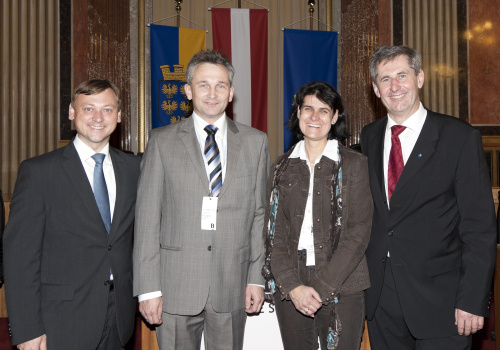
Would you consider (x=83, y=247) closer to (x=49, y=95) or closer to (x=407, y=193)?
(x=407, y=193)

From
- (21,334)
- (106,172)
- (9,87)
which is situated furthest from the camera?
(9,87)

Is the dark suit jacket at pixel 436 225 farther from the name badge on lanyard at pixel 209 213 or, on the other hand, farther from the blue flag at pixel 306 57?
the blue flag at pixel 306 57

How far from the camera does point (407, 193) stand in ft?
6.98

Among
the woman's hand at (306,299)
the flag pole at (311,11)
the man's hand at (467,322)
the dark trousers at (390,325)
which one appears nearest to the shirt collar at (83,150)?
the woman's hand at (306,299)

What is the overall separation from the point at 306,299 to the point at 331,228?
0.36m

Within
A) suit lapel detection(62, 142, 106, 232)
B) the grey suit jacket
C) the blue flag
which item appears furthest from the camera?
the blue flag

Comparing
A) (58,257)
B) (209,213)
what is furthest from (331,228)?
(58,257)

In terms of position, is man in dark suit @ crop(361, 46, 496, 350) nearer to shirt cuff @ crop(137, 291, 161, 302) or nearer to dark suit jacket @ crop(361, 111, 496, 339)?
dark suit jacket @ crop(361, 111, 496, 339)

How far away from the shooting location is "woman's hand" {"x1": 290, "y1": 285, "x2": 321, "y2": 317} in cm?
208

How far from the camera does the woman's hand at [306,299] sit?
2.08m

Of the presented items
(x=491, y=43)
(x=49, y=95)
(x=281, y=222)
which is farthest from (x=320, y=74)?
(x=281, y=222)

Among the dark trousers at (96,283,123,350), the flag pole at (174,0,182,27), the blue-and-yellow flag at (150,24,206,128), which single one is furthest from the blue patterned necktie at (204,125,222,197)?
the flag pole at (174,0,182,27)

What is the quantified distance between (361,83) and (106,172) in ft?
18.0

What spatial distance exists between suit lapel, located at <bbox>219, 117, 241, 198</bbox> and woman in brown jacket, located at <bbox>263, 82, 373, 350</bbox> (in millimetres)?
242
